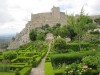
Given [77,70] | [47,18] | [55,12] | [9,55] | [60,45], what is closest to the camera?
[77,70]

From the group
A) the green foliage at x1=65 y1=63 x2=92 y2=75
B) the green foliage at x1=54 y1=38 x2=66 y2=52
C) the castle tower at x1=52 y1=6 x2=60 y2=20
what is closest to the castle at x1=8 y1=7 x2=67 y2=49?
the castle tower at x1=52 y1=6 x2=60 y2=20

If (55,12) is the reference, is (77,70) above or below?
below

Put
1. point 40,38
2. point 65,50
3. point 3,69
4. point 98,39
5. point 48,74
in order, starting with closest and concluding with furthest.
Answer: point 48,74 → point 3,69 → point 65,50 → point 98,39 → point 40,38

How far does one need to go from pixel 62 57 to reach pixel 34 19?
8867cm

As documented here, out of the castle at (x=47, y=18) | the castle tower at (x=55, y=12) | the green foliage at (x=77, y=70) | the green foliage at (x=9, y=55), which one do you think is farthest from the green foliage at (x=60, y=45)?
the castle tower at (x=55, y=12)

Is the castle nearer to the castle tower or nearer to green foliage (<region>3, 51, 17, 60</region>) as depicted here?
the castle tower

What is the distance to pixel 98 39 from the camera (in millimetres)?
44812

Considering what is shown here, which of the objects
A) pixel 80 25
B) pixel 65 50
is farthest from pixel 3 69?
pixel 80 25

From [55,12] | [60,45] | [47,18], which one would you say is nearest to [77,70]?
[60,45]

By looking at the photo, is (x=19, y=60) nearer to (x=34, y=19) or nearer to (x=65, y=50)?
(x=65, y=50)

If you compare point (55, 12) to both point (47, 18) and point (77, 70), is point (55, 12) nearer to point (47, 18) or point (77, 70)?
point (47, 18)

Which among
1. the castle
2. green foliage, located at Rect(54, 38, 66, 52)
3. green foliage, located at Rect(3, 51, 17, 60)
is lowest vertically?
green foliage, located at Rect(3, 51, 17, 60)

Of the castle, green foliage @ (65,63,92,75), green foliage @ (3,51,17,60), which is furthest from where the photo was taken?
the castle

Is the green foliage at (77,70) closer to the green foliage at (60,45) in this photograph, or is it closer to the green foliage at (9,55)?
the green foliage at (9,55)
